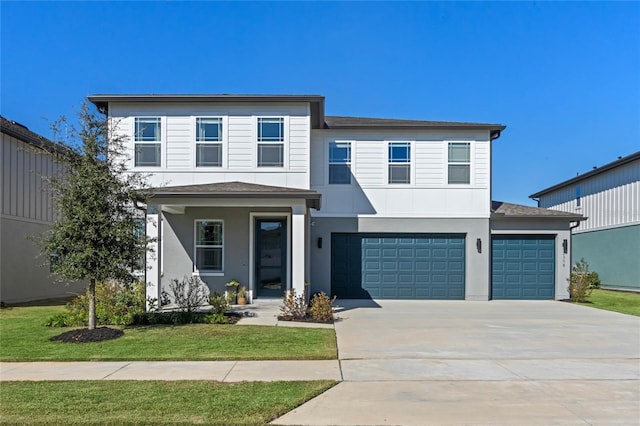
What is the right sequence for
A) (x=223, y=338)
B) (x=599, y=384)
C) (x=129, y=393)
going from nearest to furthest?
(x=129, y=393) → (x=599, y=384) → (x=223, y=338)

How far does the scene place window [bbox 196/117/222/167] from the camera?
14.1 m

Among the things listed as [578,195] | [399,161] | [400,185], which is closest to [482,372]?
[400,185]

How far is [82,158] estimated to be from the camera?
916 centimetres

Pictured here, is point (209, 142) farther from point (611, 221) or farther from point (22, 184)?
point (611, 221)

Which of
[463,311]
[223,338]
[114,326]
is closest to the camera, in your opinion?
[223,338]

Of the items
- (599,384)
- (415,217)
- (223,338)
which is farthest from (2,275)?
(599,384)

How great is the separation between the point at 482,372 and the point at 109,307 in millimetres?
8622

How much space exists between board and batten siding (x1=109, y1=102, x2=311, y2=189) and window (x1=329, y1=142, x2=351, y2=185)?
8.12 ft

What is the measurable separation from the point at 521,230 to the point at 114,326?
13684 millimetres

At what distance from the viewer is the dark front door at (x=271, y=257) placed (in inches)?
563

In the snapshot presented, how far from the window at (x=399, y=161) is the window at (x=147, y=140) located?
7.93 m

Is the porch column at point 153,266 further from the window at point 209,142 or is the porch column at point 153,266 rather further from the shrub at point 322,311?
the shrub at point 322,311

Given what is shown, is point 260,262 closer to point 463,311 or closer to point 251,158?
point 251,158

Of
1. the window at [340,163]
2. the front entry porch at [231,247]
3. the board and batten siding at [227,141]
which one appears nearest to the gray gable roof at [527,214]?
the window at [340,163]
